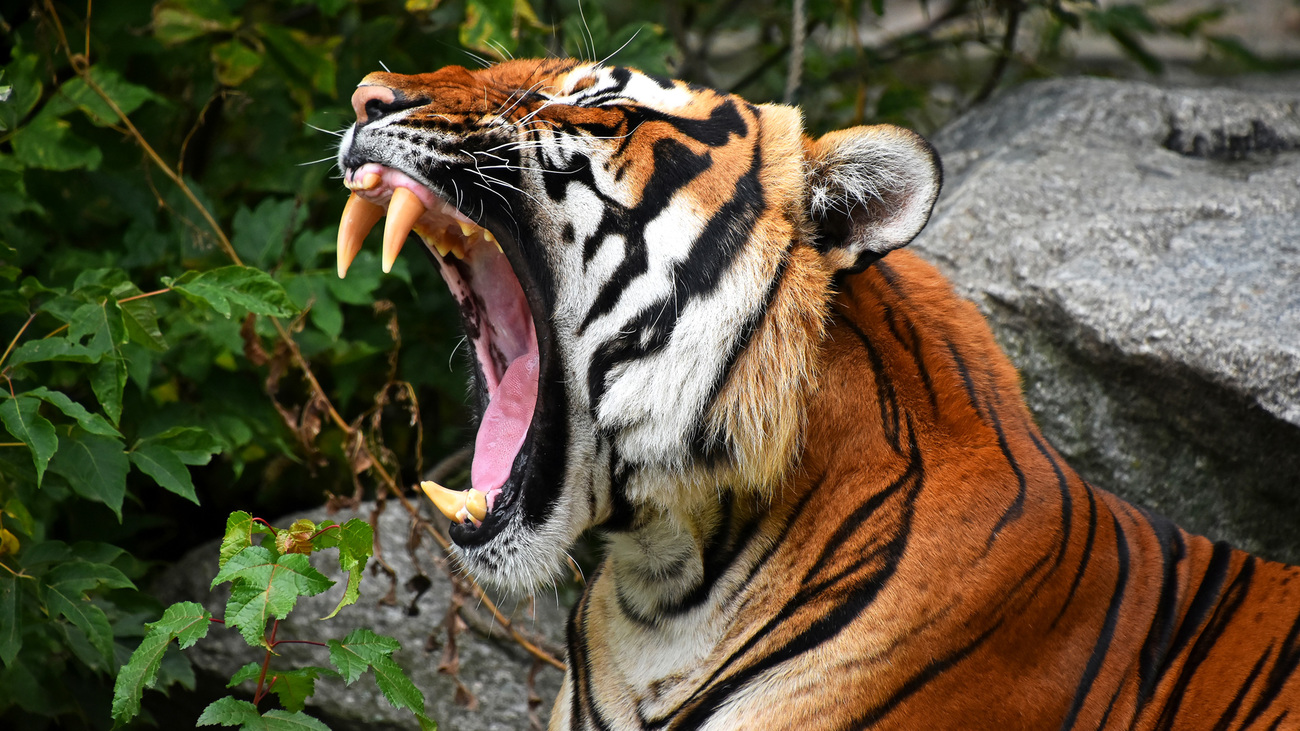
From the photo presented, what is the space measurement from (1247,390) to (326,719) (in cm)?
182

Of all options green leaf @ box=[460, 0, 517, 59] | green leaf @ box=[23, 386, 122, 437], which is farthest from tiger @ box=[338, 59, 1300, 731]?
green leaf @ box=[460, 0, 517, 59]

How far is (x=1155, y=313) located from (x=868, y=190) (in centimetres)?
95

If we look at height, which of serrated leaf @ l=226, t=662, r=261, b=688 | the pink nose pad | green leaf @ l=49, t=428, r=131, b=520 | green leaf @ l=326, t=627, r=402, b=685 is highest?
the pink nose pad

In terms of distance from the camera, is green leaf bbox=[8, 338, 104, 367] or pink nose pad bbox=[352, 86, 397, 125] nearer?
pink nose pad bbox=[352, 86, 397, 125]

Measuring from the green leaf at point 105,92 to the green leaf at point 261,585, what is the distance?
3.78 ft

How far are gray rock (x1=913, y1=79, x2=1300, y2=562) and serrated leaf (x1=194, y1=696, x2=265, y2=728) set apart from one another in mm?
1585

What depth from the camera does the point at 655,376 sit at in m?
1.41

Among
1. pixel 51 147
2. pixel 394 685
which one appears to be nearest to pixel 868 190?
pixel 394 685

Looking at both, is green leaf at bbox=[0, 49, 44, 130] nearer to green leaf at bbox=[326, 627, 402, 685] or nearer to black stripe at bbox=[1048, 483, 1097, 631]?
green leaf at bbox=[326, 627, 402, 685]

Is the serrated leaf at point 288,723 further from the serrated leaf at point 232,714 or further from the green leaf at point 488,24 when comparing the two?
the green leaf at point 488,24

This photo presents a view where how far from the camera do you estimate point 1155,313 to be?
207 cm

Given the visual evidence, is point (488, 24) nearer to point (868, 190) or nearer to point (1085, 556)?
point (868, 190)

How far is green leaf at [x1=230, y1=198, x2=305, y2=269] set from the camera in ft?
7.25

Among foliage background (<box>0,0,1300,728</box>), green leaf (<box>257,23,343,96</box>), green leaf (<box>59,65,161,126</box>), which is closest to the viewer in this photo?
foliage background (<box>0,0,1300,728</box>)
